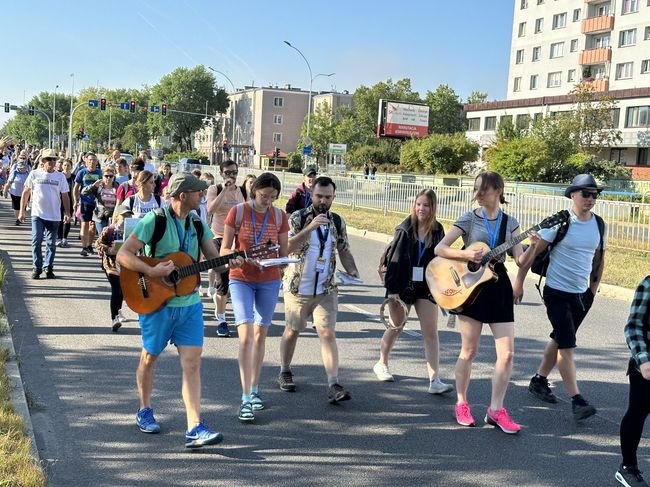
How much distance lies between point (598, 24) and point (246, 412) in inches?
2510

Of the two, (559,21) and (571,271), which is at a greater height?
(559,21)

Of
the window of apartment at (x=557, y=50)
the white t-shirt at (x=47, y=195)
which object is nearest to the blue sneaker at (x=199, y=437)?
the white t-shirt at (x=47, y=195)

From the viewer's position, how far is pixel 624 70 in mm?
60188

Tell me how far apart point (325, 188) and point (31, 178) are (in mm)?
7026

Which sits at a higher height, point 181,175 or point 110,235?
point 181,175

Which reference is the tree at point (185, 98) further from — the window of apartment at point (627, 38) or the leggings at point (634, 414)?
the leggings at point (634, 414)

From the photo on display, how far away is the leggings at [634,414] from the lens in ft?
14.2

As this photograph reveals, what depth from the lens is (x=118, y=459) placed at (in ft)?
15.6

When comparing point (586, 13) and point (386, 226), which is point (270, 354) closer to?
point (386, 226)

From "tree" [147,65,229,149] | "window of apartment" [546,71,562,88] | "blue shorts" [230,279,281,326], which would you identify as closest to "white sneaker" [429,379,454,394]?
"blue shorts" [230,279,281,326]

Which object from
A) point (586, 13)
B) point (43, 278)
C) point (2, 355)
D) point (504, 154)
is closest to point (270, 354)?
point (2, 355)

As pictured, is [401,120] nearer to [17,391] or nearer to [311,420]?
[311,420]

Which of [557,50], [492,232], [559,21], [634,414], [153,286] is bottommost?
[634,414]

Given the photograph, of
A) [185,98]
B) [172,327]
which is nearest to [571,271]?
[172,327]
